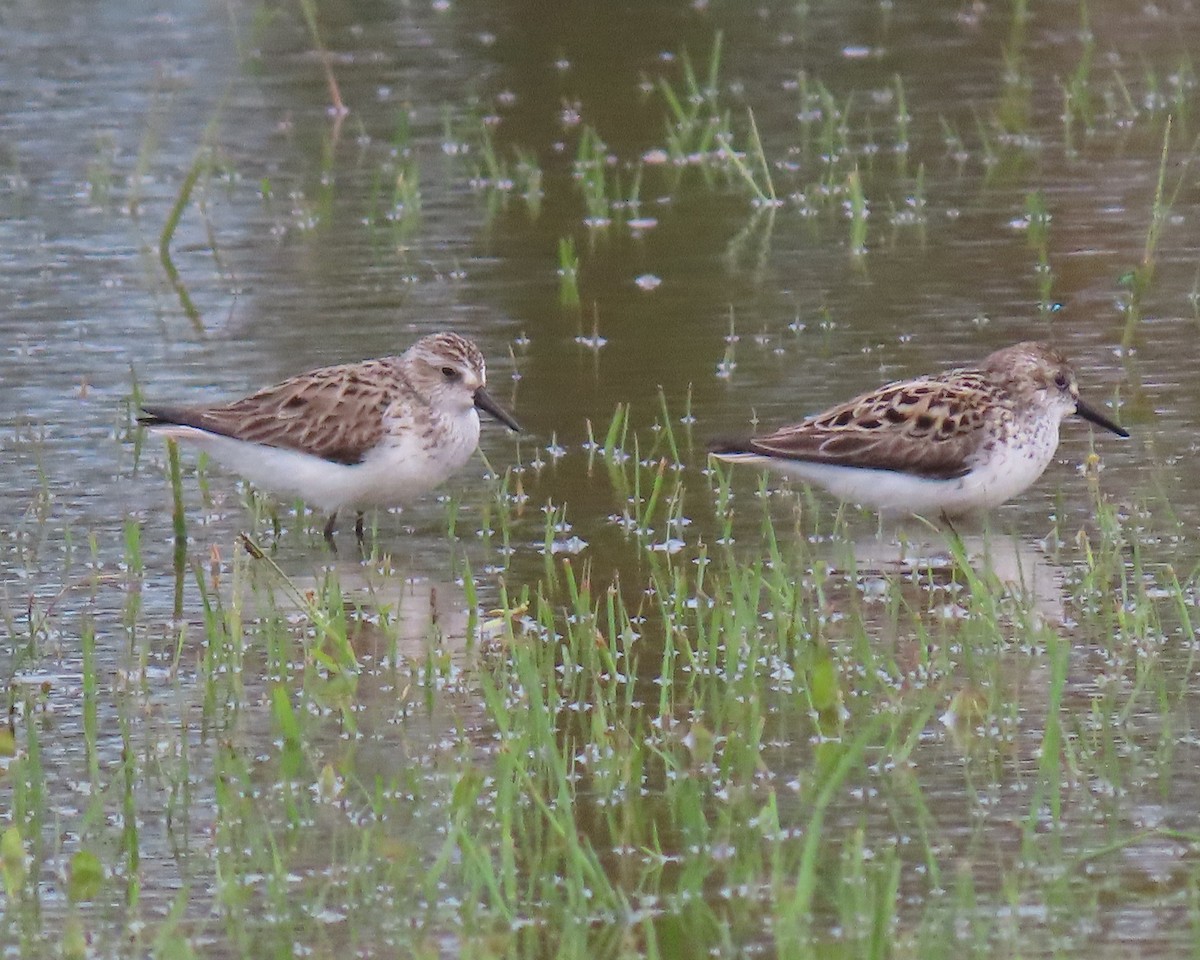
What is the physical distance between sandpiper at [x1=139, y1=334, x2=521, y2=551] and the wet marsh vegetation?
0.74 ft

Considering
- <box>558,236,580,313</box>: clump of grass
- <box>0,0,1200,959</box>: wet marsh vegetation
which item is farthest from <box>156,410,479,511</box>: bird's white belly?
<box>558,236,580,313</box>: clump of grass

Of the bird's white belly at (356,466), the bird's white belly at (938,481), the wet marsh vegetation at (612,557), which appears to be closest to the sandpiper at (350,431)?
the bird's white belly at (356,466)

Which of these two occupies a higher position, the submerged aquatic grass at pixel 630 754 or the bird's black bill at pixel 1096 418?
the submerged aquatic grass at pixel 630 754

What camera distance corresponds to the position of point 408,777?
6.99 meters

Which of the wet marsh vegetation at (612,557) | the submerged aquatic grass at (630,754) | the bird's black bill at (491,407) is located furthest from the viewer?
the bird's black bill at (491,407)

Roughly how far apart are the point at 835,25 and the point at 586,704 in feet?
45.0

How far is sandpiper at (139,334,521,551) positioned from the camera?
9672 mm

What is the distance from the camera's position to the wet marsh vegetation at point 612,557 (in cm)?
618

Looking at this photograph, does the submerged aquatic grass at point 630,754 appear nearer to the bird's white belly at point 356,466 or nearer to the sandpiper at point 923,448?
the sandpiper at point 923,448

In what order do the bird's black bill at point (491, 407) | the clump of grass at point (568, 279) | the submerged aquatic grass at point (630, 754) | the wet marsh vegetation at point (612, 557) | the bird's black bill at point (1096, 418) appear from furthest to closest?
the clump of grass at point (568, 279)
the bird's black bill at point (491, 407)
the bird's black bill at point (1096, 418)
the wet marsh vegetation at point (612, 557)
the submerged aquatic grass at point (630, 754)

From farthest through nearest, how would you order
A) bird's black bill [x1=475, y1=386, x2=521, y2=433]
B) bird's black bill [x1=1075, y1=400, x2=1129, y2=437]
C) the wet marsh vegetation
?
bird's black bill [x1=475, y1=386, x2=521, y2=433], bird's black bill [x1=1075, y1=400, x2=1129, y2=437], the wet marsh vegetation

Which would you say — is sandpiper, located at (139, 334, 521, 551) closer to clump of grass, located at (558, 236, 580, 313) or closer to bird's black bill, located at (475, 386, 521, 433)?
bird's black bill, located at (475, 386, 521, 433)

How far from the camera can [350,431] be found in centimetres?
972

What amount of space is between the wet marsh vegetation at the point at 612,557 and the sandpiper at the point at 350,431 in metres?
0.23
